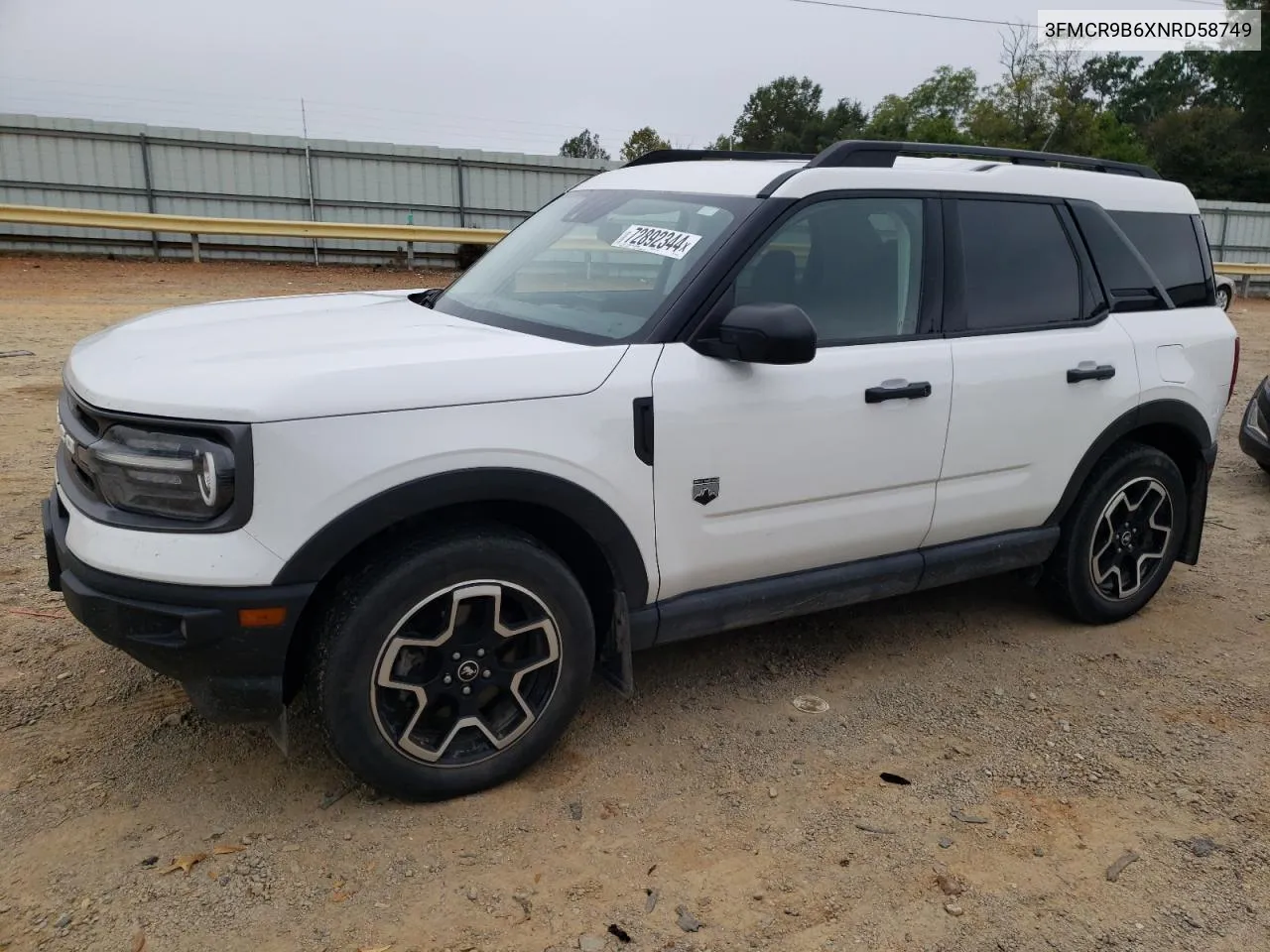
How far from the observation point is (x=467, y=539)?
9.27ft

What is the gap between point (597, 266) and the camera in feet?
11.8

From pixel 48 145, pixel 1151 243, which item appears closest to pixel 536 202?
pixel 48 145

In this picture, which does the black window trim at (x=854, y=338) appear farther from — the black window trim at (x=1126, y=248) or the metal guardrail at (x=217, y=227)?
the metal guardrail at (x=217, y=227)

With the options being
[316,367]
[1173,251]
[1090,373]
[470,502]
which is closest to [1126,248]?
[1173,251]

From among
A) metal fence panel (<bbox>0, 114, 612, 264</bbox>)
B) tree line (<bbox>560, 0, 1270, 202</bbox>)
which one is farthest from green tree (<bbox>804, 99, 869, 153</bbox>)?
metal fence panel (<bbox>0, 114, 612, 264</bbox>)

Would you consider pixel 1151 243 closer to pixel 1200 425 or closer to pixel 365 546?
pixel 1200 425

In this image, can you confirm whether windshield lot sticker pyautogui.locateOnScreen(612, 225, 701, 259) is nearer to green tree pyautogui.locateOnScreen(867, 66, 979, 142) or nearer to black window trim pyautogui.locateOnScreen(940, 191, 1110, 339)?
black window trim pyautogui.locateOnScreen(940, 191, 1110, 339)

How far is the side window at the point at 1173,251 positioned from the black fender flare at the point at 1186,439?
51cm

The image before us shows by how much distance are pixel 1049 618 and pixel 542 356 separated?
9.50ft

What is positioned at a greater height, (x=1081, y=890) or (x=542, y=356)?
(x=542, y=356)

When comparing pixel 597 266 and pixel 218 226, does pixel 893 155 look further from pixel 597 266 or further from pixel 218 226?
pixel 218 226

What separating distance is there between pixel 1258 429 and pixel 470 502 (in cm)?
620

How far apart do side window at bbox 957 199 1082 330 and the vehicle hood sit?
1554mm

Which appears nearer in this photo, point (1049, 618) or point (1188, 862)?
point (1188, 862)
